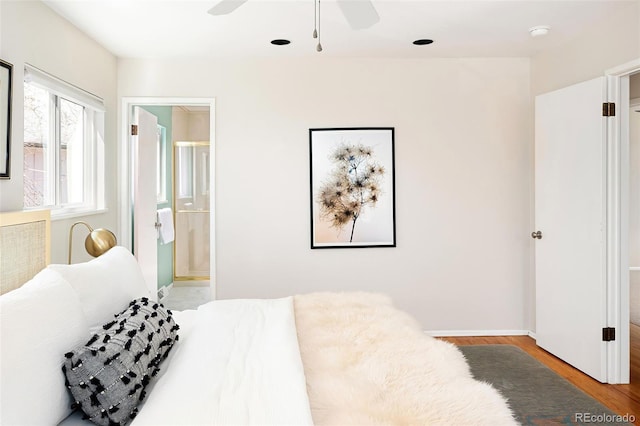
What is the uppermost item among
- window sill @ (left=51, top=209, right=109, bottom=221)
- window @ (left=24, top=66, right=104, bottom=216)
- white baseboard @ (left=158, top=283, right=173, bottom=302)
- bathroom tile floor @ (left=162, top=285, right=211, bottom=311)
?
window @ (left=24, top=66, right=104, bottom=216)

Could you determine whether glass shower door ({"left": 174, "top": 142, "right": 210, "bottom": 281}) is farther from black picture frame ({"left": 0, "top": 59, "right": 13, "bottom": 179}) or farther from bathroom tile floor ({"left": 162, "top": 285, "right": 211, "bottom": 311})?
black picture frame ({"left": 0, "top": 59, "right": 13, "bottom": 179})

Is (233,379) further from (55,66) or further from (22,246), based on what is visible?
(55,66)

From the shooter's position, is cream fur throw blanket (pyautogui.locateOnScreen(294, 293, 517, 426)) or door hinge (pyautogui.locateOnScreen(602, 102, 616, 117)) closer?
cream fur throw blanket (pyautogui.locateOnScreen(294, 293, 517, 426))

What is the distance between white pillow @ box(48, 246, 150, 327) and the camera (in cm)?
188

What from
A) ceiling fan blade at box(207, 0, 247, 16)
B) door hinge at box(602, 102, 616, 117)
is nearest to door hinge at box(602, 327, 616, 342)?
door hinge at box(602, 102, 616, 117)

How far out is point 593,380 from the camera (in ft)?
10.8

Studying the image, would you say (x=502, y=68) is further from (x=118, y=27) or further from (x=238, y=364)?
(x=238, y=364)

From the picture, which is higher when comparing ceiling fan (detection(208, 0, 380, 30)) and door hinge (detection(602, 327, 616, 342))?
ceiling fan (detection(208, 0, 380, 30))

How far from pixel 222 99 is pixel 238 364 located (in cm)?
311

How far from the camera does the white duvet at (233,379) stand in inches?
52.9

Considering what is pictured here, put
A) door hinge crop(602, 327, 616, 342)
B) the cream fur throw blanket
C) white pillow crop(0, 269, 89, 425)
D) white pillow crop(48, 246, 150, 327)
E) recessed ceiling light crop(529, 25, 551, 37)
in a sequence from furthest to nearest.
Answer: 1. recessed ceiling light crop(529, 25, 551, 37)
2. door hinge crop(602, 327, 616, 342)
3. white pillow crop(48, 246, 150, 327)
4. the cream fur throw blanket
5. white pillow crop(0, 269, 89, 425)

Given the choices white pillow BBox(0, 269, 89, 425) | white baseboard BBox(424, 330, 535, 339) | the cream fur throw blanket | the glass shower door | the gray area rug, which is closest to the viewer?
white pillow BBox(0, 269, 89, 425)

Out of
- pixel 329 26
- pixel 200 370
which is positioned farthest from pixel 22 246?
pixel 329 26

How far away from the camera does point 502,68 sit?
435cm
